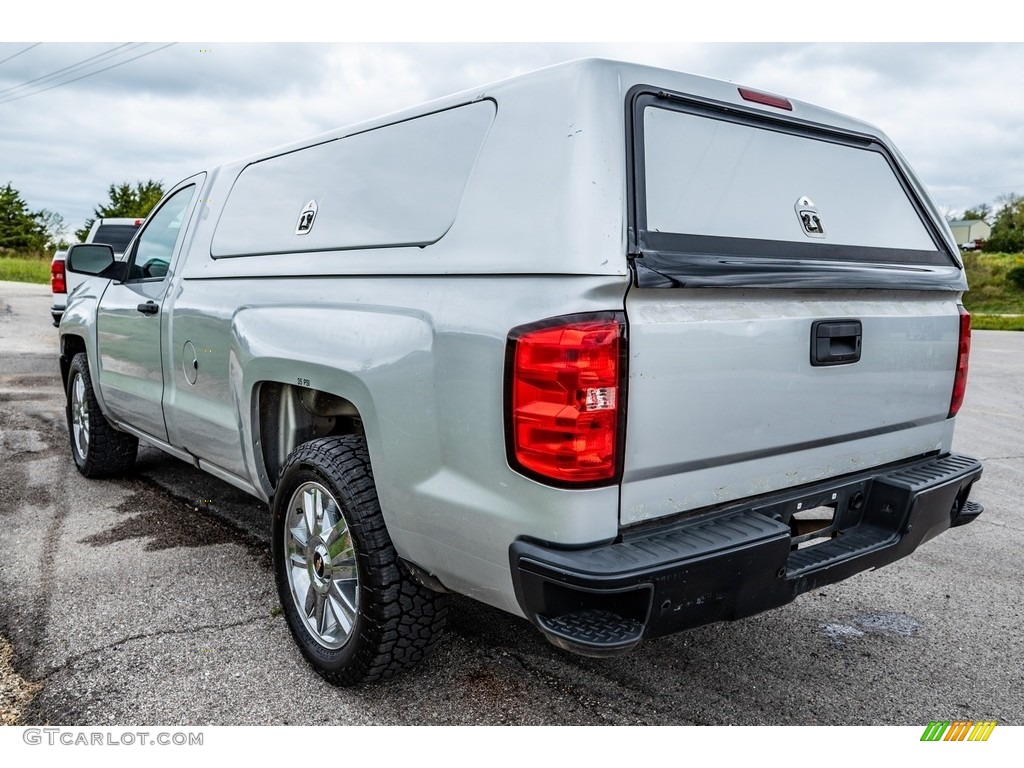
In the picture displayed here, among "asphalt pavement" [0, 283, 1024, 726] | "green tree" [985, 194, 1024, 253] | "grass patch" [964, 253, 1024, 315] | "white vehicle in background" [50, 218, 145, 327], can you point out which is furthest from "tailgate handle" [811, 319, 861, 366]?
"green tree" [985, 194, 1024, 253]

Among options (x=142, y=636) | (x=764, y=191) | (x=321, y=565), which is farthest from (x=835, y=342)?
(x=142, y=636)

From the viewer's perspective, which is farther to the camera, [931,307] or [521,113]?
[931,307]

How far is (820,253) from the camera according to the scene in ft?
9.11

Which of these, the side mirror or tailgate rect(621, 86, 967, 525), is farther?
the side mirror

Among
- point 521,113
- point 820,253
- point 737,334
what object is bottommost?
point 737,334

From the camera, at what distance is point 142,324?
449cm

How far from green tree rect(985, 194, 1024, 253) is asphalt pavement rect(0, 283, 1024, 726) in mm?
49194

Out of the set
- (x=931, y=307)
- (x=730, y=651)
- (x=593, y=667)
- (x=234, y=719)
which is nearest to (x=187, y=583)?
(x=234, y=719)

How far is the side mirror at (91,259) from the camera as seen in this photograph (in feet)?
15.2

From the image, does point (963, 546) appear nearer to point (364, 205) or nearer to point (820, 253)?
point (820, 253)

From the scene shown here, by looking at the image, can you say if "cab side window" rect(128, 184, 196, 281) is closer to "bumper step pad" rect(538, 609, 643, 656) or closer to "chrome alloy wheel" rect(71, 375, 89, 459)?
"chrome alloy wheel" rect(71, 375, 89, 459)

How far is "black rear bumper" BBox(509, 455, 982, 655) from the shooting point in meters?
2.16

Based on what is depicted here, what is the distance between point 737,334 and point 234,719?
2.00 meters

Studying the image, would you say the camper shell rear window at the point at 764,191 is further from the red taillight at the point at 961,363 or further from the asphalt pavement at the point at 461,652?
the asphalt pavement at the point at 461,652
